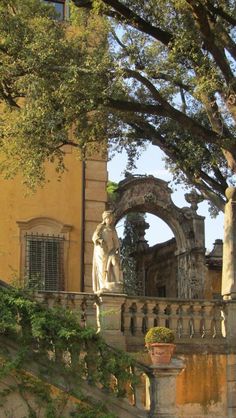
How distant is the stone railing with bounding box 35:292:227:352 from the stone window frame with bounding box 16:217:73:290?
445 centimetres

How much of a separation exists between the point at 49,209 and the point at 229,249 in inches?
202

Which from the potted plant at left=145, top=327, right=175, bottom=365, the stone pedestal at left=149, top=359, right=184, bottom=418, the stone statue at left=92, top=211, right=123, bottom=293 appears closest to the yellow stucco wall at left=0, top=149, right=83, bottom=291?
the stone statue at left=92, top=211, right=123, bottom=293

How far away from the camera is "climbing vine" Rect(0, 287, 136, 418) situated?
32.2 feet

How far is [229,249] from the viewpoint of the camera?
1437 centimetres

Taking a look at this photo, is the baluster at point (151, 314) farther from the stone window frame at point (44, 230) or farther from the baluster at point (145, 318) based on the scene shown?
the stone window frame at point (44, 230)

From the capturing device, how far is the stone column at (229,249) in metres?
14.2

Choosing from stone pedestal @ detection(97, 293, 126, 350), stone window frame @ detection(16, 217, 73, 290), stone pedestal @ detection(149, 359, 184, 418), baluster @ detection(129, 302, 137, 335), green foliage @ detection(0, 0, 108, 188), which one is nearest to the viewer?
stone pedestal @ detection(149, 359, 184, 418)

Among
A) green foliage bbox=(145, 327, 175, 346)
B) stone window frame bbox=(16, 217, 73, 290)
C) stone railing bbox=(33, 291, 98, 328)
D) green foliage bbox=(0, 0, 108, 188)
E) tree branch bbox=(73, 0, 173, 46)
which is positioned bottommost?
green foliage bbox=(145, 327, 175, 346)

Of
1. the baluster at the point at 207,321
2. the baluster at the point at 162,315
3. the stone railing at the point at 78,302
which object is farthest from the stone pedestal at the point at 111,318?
the baluster at the point at 207,321

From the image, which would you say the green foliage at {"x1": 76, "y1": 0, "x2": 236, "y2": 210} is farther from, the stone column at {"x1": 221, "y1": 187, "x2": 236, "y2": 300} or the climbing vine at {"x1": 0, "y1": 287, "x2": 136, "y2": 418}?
the climbing vine at {"x1": 0, "y1": 287, "x2": 136, "y2": 418}

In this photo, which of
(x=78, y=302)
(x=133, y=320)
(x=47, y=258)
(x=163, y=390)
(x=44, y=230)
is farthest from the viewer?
(x=44, y=230)

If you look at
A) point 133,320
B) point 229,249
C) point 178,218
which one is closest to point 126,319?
point 133,320

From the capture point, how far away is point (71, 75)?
12.8 metres

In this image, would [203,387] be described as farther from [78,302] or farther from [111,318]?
[78,302]
